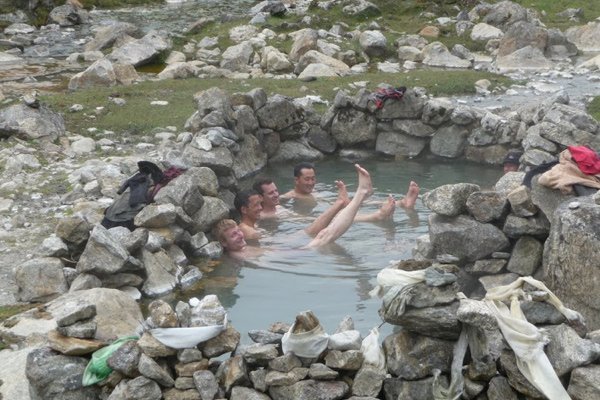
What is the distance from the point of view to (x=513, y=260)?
33.7 ft

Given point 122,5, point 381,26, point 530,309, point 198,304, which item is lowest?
point 122,5

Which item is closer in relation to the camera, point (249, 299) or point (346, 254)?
point (249, 299)

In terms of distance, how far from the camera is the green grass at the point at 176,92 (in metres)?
19.8

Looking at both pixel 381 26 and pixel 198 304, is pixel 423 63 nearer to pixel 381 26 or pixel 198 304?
pixel 381 26

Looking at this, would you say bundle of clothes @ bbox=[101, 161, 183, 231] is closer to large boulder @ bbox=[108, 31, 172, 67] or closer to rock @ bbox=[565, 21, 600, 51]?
large boulder @ bbox=[108, 31, 172, 67]

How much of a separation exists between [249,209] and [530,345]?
7.91 metres

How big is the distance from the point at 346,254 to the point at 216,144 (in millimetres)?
3049

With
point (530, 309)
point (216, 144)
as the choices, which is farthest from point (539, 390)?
point (216, 144)

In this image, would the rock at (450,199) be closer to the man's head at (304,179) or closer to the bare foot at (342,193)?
the bare foot at (342,193)

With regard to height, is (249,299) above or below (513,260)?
below

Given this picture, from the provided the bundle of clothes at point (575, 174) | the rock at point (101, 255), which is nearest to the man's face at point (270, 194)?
the rock at point (101, 255)

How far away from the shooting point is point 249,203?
14953mm

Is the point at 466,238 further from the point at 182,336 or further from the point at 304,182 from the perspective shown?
the point at 304,182

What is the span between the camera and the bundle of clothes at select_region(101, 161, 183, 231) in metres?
12.7
